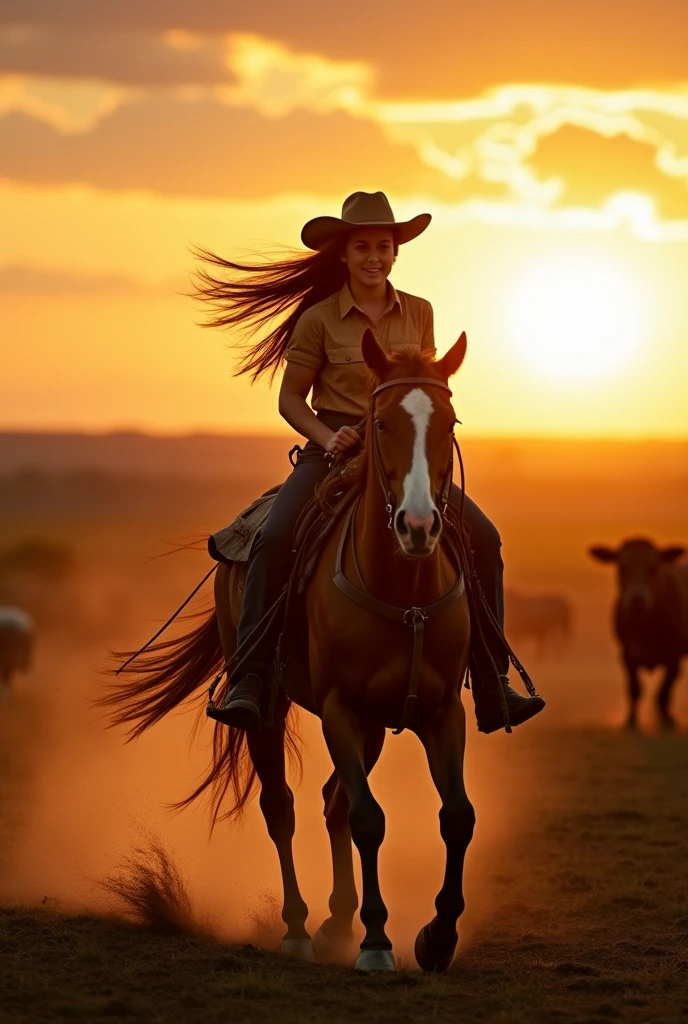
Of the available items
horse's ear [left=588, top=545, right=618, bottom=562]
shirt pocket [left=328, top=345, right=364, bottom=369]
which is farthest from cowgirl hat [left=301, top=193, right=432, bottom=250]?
horse's ear [left=588, top=545, right=618, bottom=562]

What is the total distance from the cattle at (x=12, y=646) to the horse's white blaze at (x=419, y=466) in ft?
58.1

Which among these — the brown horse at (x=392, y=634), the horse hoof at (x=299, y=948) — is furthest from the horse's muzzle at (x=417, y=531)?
the horse hoof at (x=299, y=948)

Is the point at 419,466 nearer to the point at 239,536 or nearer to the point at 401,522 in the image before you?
the point at 401,522

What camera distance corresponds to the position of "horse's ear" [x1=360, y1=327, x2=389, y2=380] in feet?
20.9

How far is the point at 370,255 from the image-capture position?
7.37m

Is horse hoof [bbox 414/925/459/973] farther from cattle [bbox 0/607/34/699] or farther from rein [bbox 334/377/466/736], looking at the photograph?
cattle [bbox 0/607/34/699]

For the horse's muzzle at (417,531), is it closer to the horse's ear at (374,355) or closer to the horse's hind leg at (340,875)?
the horse's ear at (374,355)

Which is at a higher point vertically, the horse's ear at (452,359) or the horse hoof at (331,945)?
the horse's ear at (452,359)

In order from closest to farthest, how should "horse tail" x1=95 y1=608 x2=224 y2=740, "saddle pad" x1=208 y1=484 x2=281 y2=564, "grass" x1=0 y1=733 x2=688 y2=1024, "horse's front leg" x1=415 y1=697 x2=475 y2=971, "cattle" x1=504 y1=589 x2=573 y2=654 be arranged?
"grass" x1=0 y1=733 x2=688 y2=1024 → "horse's front leg" x1=415 y1=697 x2=475 y2=971 → "saddle pad" x1=208 y1=484 x2=281 y2=564 → "horse tail" x1=95 y1=608 x2=224 y2=740 → "cattle" x1=504 y1=589 x2=573 y2=654

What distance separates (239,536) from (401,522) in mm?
2336

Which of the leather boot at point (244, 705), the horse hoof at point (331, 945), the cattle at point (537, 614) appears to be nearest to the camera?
the leather boot at point (244, 705)

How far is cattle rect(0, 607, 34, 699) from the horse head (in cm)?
1744

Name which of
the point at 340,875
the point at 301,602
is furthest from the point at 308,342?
the point at 340,875

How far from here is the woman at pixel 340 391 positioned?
7230 mm
